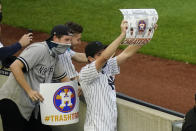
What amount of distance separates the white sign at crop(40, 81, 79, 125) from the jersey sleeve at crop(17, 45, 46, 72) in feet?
0.97

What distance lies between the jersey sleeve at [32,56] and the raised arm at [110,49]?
77 centimetres

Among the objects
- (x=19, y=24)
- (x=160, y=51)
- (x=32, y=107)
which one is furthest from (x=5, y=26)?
(x=32, y=107)

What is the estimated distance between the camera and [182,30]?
45.8ft

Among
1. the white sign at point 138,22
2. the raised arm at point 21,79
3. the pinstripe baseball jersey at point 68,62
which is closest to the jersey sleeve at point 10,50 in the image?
the raised arm at point 21,79

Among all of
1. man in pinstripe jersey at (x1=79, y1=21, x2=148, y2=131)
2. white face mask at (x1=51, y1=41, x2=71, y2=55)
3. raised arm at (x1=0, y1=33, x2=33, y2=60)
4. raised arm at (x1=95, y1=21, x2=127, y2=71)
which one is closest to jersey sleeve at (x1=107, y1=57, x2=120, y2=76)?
man in pinstripe jersey at (x1=79, y1=21, x2=148, y2=131)

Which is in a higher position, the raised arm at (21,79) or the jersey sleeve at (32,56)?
the jersey sleeve at (32,56)

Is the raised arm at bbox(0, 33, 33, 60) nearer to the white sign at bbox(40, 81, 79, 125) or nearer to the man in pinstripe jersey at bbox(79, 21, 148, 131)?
the white sign at bbox(40, 81, 79, 125)

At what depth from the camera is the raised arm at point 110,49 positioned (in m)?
4.67

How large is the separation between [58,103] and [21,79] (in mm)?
515

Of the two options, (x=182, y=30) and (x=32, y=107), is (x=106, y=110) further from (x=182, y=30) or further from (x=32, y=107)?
(x=182, y=30)

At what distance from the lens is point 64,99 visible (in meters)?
5.41

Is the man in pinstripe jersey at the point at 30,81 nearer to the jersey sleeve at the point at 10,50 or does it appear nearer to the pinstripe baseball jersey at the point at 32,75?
the pinstripe baseball jersey at the point at 32,75

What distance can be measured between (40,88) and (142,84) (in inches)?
200

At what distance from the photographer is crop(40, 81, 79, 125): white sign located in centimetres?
534
